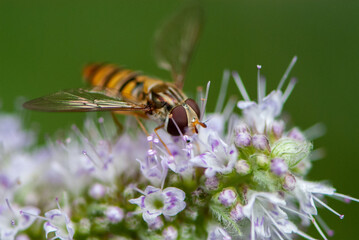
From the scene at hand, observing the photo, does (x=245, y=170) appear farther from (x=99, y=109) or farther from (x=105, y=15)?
(x=105, y=15)

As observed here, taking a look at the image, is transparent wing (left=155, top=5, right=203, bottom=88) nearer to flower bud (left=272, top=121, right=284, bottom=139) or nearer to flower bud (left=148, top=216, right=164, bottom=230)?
flower bud (left=272, top=121, right=284, bottom=139)

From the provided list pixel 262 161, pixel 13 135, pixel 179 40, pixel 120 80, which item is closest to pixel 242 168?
pixel 262 161

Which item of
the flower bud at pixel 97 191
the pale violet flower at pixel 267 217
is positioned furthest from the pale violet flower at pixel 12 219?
the pale violet flower at pixel 267 217

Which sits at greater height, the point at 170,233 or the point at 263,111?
the point at 263,111

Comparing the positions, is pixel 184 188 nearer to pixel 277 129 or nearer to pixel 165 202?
pixel 165 202

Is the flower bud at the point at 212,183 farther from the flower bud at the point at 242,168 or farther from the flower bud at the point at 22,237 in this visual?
the flower bud at the point at 22,237

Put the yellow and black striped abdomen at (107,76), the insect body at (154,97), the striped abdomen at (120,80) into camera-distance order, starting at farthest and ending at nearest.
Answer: the yellow and black striped abdomen at (107,76) → the striped abdomen at (120,80) → the insect body at (154,97)

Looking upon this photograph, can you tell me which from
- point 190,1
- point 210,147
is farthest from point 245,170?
point 190,1

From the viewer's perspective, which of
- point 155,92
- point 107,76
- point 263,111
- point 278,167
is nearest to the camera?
point 278,167
